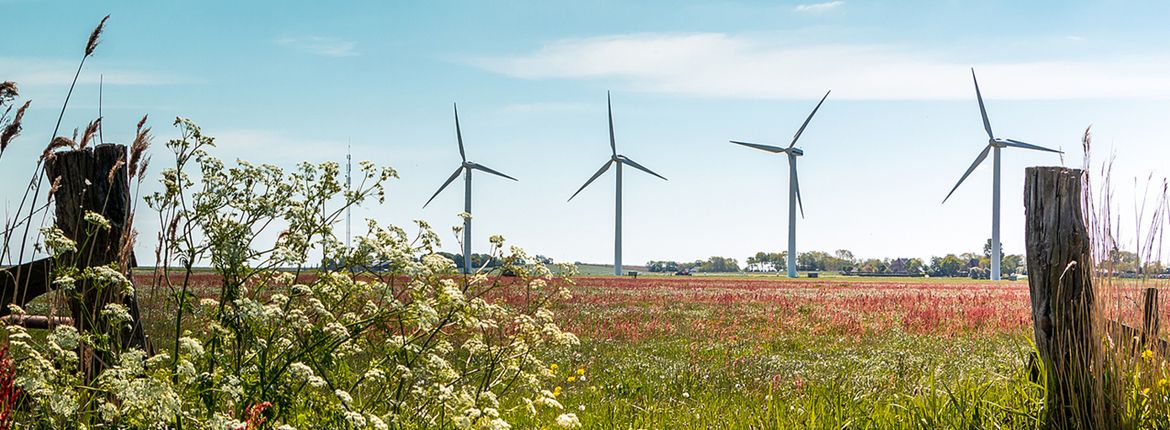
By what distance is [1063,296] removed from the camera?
7.45m

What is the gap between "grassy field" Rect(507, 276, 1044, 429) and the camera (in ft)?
27.2

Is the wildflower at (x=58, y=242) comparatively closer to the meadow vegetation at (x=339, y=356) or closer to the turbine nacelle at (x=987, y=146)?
the meadow vegetation at (x=339, y=356)

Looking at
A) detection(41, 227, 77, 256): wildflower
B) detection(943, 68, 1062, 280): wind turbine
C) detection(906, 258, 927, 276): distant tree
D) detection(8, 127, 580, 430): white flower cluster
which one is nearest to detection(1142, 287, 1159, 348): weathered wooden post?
detection(8, 127, 580, 430): white flower cluster

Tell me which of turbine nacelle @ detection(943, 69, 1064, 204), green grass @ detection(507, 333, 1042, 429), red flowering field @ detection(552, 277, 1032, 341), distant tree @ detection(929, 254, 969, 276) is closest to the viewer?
green grass @ detection(507, 333, 1042, 429)

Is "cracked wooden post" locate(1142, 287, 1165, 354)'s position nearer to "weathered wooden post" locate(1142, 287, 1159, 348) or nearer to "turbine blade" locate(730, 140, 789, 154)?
"weathered wooden post" locate(1142, 287, 1159, 348)

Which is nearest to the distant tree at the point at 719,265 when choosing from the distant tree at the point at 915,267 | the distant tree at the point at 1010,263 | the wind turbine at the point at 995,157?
the distant tree at the point at 915,267

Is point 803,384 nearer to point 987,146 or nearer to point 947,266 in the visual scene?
point 987,146

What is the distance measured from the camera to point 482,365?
681 cm

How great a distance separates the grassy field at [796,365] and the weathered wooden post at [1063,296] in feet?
0.98

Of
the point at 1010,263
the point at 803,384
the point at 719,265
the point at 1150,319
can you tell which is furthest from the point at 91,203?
the point at 1010,263

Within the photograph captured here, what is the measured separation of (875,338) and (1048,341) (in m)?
12.6

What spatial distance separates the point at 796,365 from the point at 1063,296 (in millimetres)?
7214

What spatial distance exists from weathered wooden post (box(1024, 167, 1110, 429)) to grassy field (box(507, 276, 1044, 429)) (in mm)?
298

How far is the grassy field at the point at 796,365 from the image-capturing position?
8289 mm
